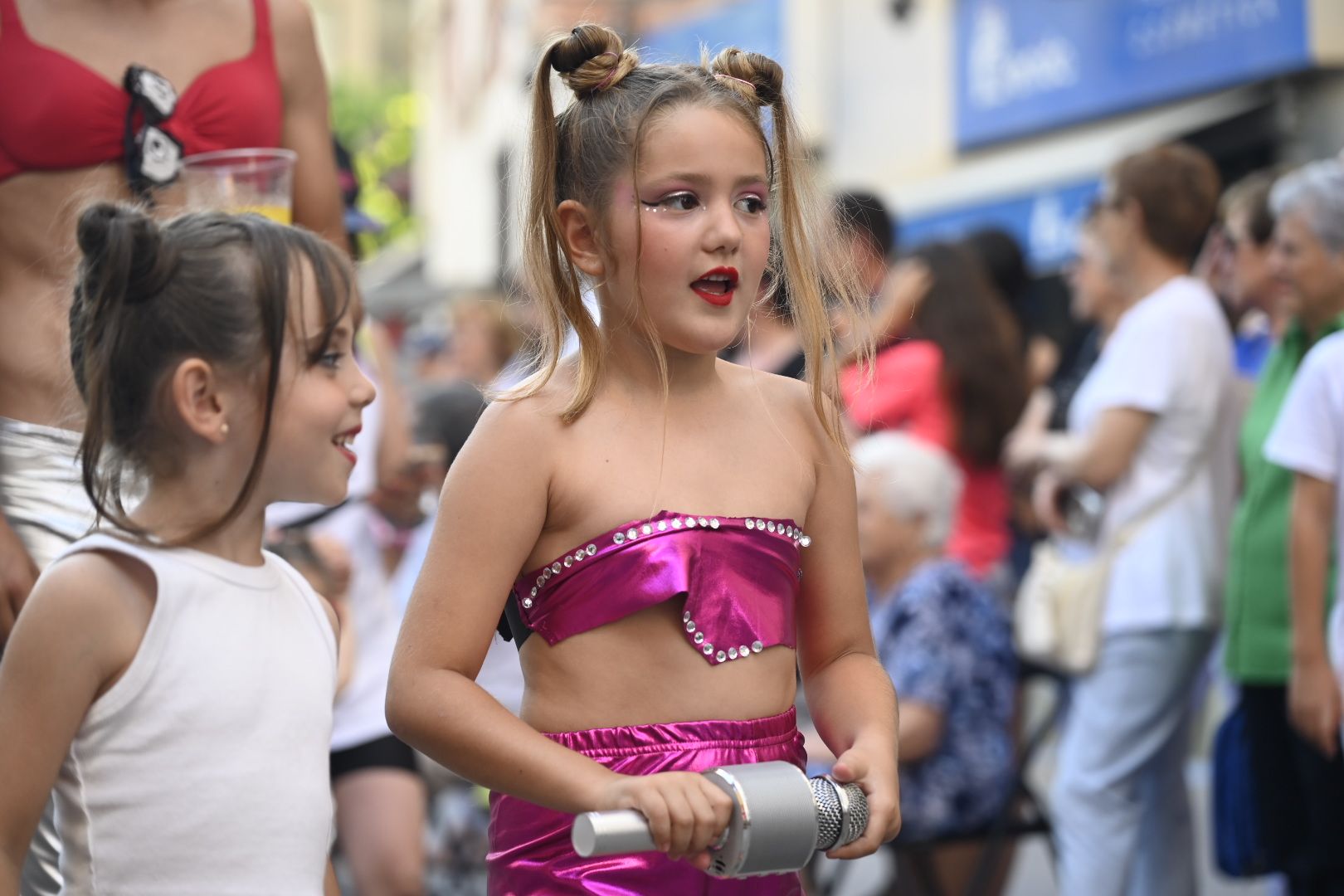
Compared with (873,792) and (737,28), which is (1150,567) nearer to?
(873,792)

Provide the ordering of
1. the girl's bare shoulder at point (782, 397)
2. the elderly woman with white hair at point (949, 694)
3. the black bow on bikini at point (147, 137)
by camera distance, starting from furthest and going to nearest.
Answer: the elderly woman with white hair at point (949, 694) → the black bow on bikini at point (147, 137) → the girl's bare shoulder at point (782, 397)

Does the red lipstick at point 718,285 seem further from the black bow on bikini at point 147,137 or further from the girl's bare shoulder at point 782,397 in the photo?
the black bow on bikini at point 147,137

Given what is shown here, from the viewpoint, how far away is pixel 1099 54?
11.1 m

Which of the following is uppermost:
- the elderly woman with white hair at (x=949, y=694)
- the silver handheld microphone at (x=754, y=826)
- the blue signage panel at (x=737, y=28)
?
the blue signage panel at (x=737, y=28)

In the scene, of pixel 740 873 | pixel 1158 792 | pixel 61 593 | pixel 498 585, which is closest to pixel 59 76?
pixel 61 593

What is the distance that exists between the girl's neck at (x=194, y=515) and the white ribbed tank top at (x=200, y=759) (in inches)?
1.2

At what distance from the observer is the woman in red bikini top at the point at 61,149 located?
2.86 metres

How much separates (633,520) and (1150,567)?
10.1 feet

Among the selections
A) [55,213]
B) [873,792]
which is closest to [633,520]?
[873,792]

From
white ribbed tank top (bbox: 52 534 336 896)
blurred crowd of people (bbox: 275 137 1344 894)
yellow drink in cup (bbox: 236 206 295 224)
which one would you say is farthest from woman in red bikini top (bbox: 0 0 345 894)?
blurred crowd of people (bbox: 275 137 1344 894)

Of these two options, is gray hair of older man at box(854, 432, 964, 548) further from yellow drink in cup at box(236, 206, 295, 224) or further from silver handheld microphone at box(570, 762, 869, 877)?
silver handheld microphone at box(570, 762, 869, 877)

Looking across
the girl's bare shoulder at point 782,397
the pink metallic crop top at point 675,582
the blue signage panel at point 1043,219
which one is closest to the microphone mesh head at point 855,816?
the pink metallic crop top at point 675,582

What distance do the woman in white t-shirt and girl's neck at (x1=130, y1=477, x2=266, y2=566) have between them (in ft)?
10.4

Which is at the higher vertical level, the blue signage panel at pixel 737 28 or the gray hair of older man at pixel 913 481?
the blue signage panel at pixel 737 28
